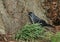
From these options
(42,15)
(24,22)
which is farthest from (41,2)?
(24,22)

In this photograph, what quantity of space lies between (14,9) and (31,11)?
1.23 m

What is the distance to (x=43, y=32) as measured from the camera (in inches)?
487

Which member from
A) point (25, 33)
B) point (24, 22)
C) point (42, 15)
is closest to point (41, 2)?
point (42, 15)

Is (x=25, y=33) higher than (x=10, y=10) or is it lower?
lower

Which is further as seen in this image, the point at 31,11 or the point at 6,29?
the point at 31,11

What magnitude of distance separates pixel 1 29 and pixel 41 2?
3085 mm

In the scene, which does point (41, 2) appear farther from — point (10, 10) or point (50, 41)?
point (50, 41)

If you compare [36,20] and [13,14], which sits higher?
[13,14]

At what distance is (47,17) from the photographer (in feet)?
47.9

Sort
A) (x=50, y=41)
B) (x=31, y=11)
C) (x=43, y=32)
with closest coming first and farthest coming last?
(x=50, y=41), (x=43, y=32), (x=31, y=11)

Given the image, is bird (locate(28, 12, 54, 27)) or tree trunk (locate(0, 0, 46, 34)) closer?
tree trunk (locate(0, 0, 46, 34))

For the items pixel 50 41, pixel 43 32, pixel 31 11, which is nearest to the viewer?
pixel 50 41

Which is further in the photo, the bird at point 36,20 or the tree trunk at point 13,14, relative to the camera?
the bird at point 36,20

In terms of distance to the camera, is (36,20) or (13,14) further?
(36,20)
